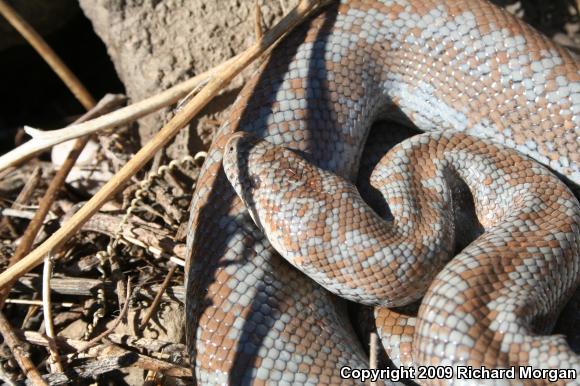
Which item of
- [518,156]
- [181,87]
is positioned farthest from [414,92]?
[181,87]

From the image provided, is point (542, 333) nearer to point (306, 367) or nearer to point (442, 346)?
point (442, 346)

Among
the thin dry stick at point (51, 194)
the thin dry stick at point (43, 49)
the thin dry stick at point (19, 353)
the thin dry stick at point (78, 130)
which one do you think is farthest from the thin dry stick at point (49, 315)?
the thin dry stick at point (43, 49)

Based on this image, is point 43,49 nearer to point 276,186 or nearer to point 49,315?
point 49,315

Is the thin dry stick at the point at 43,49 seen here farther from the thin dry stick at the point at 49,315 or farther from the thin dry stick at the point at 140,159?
the thin dry stick at the point at 49,315

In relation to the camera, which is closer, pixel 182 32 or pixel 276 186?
pixel 276 186

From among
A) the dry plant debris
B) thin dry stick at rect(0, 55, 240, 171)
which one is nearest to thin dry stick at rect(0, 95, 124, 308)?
the dry plant debris

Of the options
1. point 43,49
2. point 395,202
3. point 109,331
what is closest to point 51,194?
point 43,49

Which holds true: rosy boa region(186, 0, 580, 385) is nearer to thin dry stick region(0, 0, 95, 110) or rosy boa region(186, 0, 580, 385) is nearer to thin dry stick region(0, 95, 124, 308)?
thin dry stick region(0, 95, 124, 308)
